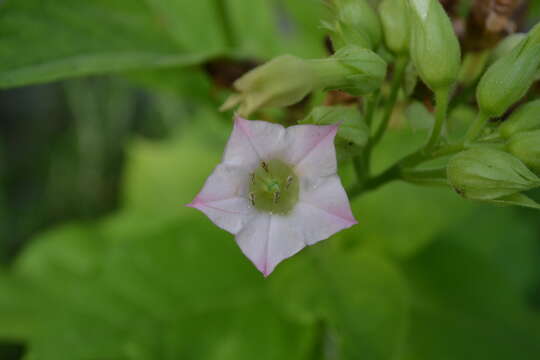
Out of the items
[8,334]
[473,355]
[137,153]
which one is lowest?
[473,355]

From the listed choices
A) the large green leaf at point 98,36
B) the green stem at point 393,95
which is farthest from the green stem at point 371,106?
the large green leaf at point 98,36

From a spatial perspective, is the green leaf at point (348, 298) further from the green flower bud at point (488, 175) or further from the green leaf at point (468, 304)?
the green flower bud at point (488, 175)

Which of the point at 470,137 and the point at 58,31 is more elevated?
the point at 58,31

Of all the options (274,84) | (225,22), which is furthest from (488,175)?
(225,22)

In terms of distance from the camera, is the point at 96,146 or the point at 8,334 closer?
the point at 8,334

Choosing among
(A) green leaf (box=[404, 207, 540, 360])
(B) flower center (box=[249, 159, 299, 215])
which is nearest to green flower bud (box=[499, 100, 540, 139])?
(B) flower center (box=[249, 159, 299, 215])

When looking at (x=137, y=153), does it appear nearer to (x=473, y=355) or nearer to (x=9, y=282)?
(x=9, y=282)

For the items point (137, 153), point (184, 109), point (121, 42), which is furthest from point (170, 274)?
point (184, 109)

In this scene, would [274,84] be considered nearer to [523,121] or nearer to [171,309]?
[523,121]
